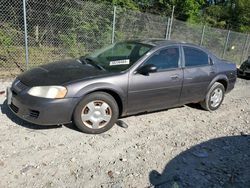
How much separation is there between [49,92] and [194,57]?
122 inches

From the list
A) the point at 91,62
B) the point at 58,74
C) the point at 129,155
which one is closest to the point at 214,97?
the point at 91,62

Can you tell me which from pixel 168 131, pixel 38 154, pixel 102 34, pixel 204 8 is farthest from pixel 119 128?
pixel 204 8

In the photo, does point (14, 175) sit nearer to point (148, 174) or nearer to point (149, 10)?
point (148, 174)

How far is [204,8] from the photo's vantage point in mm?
25625

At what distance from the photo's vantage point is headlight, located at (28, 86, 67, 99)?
150 inches

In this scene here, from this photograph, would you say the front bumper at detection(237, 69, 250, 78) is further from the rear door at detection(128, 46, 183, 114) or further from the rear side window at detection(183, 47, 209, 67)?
the rear door at detection(128, 46, 183, 114)

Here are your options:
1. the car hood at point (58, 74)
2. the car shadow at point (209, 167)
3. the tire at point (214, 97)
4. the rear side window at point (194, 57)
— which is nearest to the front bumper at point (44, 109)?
the car hood at point (58, 74)

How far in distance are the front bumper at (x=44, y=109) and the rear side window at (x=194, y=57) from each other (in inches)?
100

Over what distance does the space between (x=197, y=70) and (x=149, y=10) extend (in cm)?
1207

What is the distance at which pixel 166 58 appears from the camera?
195 inches

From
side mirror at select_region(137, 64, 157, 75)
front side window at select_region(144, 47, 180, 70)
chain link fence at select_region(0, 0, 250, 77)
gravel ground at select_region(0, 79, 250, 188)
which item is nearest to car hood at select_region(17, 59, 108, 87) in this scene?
side mirror at select_region(137, 64, 157, 75)

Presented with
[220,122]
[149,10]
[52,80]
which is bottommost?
[220,122]

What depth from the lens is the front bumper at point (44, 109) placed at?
3.78m

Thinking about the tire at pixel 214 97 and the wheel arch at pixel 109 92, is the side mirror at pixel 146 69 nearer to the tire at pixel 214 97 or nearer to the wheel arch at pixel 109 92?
the wheel arch at pixel 109 92
